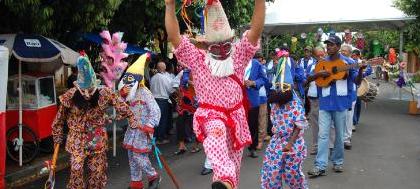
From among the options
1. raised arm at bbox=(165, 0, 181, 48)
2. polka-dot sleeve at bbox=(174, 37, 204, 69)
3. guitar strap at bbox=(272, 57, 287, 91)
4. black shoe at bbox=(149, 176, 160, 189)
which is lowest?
black shoe at bbox=(149, 176, 160, 189)

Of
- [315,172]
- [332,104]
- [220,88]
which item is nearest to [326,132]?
[332,104]

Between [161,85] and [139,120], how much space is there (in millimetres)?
3998

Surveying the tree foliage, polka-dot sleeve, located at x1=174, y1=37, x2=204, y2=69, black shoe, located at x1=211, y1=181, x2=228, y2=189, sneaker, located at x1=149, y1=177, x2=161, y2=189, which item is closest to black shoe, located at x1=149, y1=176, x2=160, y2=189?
sneaker, located at x1=149, y1=177, x2=161, y2=189

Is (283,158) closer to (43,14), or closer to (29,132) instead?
(43,14)

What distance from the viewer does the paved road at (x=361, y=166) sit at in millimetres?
7449

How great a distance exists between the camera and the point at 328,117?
306 inches

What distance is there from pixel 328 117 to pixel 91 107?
3.62 meters

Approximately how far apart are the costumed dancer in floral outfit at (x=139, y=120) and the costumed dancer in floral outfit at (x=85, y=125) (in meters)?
1.15

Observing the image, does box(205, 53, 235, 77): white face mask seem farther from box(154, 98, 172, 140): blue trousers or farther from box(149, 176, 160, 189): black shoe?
box(154, 98, 172, 140): blue trousers

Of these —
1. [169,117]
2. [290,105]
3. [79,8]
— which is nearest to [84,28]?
[79,8]

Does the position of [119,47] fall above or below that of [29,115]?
above

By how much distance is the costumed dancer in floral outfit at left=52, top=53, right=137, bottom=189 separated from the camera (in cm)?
575

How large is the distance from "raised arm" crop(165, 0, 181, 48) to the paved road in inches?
137

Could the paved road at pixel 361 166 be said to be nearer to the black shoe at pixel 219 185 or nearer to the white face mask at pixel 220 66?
the white face mask at pixel 220 66
